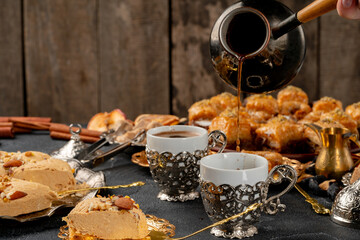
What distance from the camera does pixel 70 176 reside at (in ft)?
3.46

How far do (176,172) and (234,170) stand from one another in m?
0.23

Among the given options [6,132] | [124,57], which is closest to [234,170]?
[6,132]

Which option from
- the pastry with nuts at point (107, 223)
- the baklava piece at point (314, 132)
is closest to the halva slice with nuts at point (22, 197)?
the pastry with nuts at point (107, 223)

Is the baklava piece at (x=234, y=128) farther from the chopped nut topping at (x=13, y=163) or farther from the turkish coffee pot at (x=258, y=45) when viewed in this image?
the chopped nut topping at (x=13, y=163)

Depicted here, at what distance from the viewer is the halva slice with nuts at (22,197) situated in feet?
2.93

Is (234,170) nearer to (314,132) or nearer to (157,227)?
(157,227)

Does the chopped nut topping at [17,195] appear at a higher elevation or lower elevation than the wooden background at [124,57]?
lower

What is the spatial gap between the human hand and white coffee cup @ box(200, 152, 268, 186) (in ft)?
1.08

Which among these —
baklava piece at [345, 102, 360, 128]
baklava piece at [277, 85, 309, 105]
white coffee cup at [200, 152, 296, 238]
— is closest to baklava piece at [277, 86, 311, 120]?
baklava piece at [277, 85, 309, 105]

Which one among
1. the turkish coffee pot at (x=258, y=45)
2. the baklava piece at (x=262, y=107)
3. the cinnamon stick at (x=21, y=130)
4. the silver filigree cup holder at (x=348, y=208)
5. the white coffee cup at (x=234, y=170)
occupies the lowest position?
the cinnamon stick at (x=21, y=130)

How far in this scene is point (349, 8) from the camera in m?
0.89

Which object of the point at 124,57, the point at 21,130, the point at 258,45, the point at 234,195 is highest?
the point at 258,45

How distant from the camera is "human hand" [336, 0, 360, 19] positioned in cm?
89

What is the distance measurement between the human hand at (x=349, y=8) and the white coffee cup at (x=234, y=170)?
33cm
